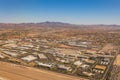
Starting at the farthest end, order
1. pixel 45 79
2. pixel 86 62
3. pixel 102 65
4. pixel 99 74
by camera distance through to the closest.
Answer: pixel 86 62 → pixel 102 65 → pixel 99 74 → pixel 45 79

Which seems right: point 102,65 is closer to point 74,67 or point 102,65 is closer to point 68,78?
point 74,67

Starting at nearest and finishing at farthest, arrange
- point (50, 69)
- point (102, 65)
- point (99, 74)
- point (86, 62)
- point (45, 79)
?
1. point (45, 79)
2. point (99, 74)
3. point (50, 69)
4. point (102, 65)
5. point (86, 62)

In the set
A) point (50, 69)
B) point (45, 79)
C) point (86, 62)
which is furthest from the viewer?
point (86, 62)

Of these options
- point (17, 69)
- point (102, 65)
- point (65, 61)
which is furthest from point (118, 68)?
point (17, 69)

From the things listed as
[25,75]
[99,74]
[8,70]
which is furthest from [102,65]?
[8,70]

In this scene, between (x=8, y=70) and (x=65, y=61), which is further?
(x=65, y=61)

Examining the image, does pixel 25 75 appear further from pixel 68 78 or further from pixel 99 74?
pixel 99 74
